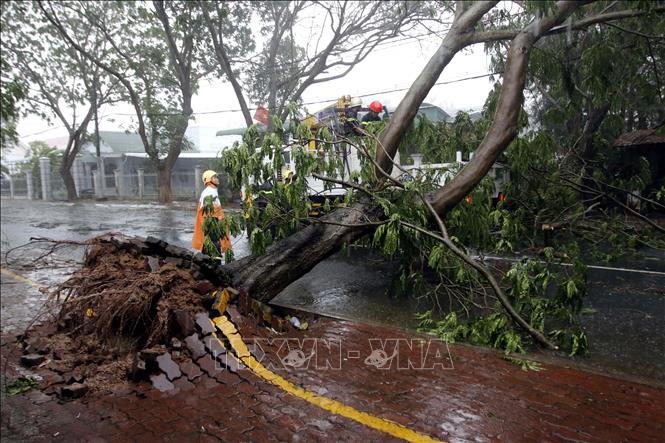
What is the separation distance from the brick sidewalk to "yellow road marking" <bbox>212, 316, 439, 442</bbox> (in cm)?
5

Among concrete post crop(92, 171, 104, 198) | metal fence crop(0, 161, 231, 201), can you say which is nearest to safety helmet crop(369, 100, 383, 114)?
metal fence crop(0, 161, 231, 201)

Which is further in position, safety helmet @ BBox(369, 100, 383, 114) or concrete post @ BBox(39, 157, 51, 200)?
concrete post @ BBox(39, 157, 51, 200)

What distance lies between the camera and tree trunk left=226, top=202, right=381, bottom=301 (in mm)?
4633

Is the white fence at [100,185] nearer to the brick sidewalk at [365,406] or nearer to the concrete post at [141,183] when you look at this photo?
the concrete post at [141,183]

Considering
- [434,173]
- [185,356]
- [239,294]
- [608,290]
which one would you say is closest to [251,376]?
[185,356]

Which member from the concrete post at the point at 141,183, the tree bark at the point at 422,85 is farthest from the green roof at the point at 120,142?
the tree bark at the point at 422,85

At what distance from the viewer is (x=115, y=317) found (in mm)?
3908

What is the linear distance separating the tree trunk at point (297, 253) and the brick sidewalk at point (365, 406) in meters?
0.89

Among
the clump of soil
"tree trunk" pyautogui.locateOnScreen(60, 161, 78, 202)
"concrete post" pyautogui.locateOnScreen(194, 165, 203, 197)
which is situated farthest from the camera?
"tree trunk" pyautogui.locateOnScreen(60, 161, 78, 202)

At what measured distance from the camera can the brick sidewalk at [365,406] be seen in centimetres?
272

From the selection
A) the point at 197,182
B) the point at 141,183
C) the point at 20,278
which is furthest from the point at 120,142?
the point at 20,278

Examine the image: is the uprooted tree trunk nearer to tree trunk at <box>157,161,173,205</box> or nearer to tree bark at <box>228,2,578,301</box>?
tree bark at <box>228,2,578,301</box>

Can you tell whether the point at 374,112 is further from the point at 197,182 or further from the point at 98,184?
the point at 98,184

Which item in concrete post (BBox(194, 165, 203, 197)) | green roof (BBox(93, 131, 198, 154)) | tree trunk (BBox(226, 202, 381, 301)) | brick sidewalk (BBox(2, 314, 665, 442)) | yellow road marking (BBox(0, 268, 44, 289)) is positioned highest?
green roof (BBox(93, 131, 198, 154))
